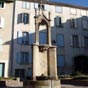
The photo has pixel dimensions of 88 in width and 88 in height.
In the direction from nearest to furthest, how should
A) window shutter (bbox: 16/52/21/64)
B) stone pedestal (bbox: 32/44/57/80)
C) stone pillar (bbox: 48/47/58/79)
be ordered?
1. stone pedestal (bbox: 32/44/57/80)
2. stone pillar (bbox: 48/47/58/79)
3. window shutter (bbox: 16/52/21/64)

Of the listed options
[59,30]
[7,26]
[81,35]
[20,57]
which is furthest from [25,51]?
[81,35]

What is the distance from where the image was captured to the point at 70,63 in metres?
35.1

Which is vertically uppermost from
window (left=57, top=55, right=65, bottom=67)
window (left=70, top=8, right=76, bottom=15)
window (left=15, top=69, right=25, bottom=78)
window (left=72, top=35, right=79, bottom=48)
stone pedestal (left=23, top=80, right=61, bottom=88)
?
window (left=70, top=8, right=76, bottom=15)

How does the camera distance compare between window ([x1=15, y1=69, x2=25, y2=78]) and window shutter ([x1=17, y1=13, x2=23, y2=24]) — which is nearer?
window ([x1=15, y1=69, x2=25, y2=78])

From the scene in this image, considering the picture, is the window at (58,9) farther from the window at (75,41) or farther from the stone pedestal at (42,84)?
the stone pedestal at (42,84)

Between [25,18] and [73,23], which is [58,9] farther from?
[25,18]

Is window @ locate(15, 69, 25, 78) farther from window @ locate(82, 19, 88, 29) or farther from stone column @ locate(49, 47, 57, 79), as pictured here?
stone column @ locate(49, 47, 57, 79)

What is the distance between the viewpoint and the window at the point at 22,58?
105 ft

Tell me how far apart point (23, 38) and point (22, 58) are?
9.66ft

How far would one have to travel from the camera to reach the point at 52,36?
3484cm

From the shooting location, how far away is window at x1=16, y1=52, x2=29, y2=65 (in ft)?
105

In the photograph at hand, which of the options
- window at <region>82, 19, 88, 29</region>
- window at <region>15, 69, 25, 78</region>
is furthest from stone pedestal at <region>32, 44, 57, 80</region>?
window at <region>82, 19, 88, 29</region>

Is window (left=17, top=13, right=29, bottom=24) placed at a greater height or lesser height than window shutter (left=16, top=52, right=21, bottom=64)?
greater

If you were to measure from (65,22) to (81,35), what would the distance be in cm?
322
